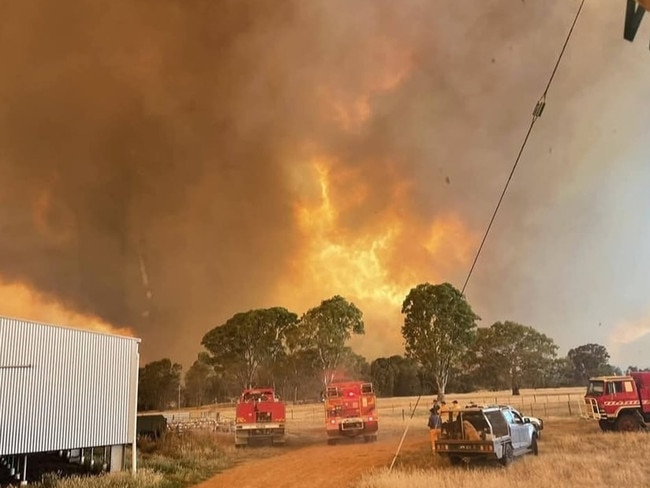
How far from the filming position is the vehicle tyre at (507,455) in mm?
14328

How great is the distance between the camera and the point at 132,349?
19.0 meters

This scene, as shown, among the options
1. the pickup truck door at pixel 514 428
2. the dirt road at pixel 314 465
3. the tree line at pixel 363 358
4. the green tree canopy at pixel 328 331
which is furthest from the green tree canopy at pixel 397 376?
the pickup truck door at pixel 514 428

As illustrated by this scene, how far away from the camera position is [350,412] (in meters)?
22.7

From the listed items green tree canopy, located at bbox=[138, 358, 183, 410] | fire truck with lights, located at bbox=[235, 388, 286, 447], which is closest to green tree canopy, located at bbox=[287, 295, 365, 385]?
fire truck with lights, located at bbox=[235, 388, 286, 447]

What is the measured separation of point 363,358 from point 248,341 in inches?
270

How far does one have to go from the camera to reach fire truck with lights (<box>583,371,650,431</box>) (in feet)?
64.2

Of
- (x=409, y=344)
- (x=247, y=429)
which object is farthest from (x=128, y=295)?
(x=409, y=344)

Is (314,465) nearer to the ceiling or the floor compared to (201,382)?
nearer to the floor

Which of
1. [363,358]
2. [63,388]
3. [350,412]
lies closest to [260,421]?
[350,412]

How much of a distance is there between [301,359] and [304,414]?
3.26 metres

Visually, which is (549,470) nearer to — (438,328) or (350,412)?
(350,412)

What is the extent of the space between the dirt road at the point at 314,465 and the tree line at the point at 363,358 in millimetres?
5899

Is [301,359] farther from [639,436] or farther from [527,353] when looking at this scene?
[639,436]

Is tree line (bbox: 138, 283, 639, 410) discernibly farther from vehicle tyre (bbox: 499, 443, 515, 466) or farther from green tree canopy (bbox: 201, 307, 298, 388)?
vehicle tyre (bbox: 499, 443, 515, 466)
